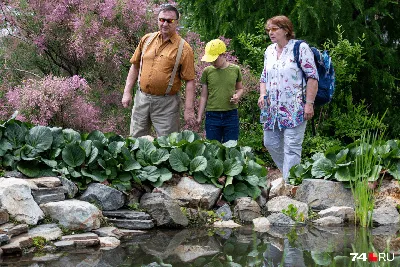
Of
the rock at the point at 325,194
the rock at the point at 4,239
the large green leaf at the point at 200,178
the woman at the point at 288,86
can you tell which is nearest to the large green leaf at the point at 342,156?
the rock at the point at 325,194

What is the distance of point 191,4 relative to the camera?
11.1 metres

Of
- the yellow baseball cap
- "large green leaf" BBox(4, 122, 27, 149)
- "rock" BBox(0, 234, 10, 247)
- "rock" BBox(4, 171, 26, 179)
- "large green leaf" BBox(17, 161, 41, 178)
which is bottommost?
"rock" BBox(0, 234, 10, 247)

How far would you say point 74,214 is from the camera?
5609mm

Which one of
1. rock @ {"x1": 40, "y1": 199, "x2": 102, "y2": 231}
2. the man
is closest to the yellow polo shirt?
the man

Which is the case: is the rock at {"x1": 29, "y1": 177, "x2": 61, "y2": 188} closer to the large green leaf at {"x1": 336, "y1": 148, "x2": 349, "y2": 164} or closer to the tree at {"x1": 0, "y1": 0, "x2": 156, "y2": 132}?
the large green leaf at {"x1": 336, "y1": 148, "x2": 349, "y2": 164}

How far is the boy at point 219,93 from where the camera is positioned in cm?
736

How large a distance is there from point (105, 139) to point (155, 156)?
1.59ft

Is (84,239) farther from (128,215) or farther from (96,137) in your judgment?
(96,137)

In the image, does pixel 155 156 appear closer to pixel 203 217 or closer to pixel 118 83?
pixel 203 217

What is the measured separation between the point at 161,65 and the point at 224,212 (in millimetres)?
1646

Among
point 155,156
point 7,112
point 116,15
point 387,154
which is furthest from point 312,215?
point 7,112

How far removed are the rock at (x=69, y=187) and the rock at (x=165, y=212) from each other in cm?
61

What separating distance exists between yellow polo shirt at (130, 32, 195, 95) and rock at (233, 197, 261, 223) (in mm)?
1469

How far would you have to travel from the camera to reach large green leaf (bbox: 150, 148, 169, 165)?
655 centimetres
